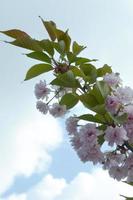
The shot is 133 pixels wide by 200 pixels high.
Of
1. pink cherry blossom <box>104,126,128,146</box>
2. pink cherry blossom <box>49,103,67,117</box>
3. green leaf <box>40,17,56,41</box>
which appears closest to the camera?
pink cherry blossom <box>104,126,128,146</box>

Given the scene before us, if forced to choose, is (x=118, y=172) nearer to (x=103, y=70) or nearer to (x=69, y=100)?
(x=69, y=100)

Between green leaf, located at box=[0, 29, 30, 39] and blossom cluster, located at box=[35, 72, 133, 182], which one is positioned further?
green leaf, located at box=[0, 29, 30, 39]

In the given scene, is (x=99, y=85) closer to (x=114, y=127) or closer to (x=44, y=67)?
(x=114, y=127)

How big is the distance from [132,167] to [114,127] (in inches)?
13.8

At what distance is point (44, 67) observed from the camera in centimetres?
360

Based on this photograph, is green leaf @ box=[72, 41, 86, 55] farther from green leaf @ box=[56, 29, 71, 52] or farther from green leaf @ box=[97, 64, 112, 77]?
green leaf @ box=[97, 64, 112, 77]

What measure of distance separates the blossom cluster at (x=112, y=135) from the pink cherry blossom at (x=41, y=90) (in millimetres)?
619

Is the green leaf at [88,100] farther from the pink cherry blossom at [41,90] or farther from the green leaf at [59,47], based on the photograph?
the pink cherry blossom at [41,90]

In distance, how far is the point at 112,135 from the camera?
291cm

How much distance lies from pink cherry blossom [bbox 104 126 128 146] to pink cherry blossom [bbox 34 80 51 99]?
1.04 metres

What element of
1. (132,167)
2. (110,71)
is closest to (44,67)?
(110,71)

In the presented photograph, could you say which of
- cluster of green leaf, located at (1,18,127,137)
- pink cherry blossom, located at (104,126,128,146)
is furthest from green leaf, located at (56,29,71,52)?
pink cherry blossom, located at (104,126,128,146)

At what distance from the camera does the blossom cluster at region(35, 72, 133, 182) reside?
2992mm

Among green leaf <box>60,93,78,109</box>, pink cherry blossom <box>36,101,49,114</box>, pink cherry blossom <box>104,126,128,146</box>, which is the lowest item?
pink cherry blossom <box>104,126,128,146</box>
